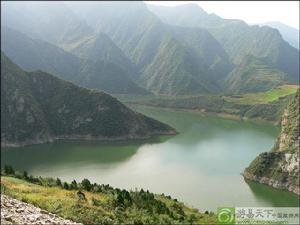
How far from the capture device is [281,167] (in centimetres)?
8400

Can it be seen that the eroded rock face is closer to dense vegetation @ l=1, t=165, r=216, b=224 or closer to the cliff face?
dense vegetation @ l=1, t=165, r=216, b=224

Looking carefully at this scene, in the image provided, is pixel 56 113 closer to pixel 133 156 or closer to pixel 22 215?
pixel 133 156

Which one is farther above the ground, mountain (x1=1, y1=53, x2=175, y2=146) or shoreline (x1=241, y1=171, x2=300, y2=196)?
mountain (x1=1, y1=53, x2=175, y2=146)

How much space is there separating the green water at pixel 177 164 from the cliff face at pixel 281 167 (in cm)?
206

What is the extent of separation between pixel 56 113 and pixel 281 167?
2840 inches

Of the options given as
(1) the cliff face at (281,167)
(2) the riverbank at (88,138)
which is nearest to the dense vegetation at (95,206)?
(1) the cliff face at (281,167)

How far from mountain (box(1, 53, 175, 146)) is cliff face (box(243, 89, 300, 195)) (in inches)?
1955

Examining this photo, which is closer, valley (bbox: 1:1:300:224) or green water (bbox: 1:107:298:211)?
valley (bbox: 1:1:300:224)

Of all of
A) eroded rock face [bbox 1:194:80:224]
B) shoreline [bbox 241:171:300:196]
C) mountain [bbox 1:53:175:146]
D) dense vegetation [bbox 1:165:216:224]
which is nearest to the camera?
eroded rock face [bbox 1:194:80:224]

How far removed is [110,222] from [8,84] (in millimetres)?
111914

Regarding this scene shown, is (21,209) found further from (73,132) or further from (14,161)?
(73,132)

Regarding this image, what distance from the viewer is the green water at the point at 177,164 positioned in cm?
7506

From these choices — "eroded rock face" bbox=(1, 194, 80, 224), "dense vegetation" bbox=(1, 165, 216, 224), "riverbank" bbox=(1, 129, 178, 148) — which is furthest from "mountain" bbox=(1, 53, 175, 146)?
"eroded rock face" bbox=(1, 194, 80, 224)

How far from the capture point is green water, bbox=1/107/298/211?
75.1 metres
